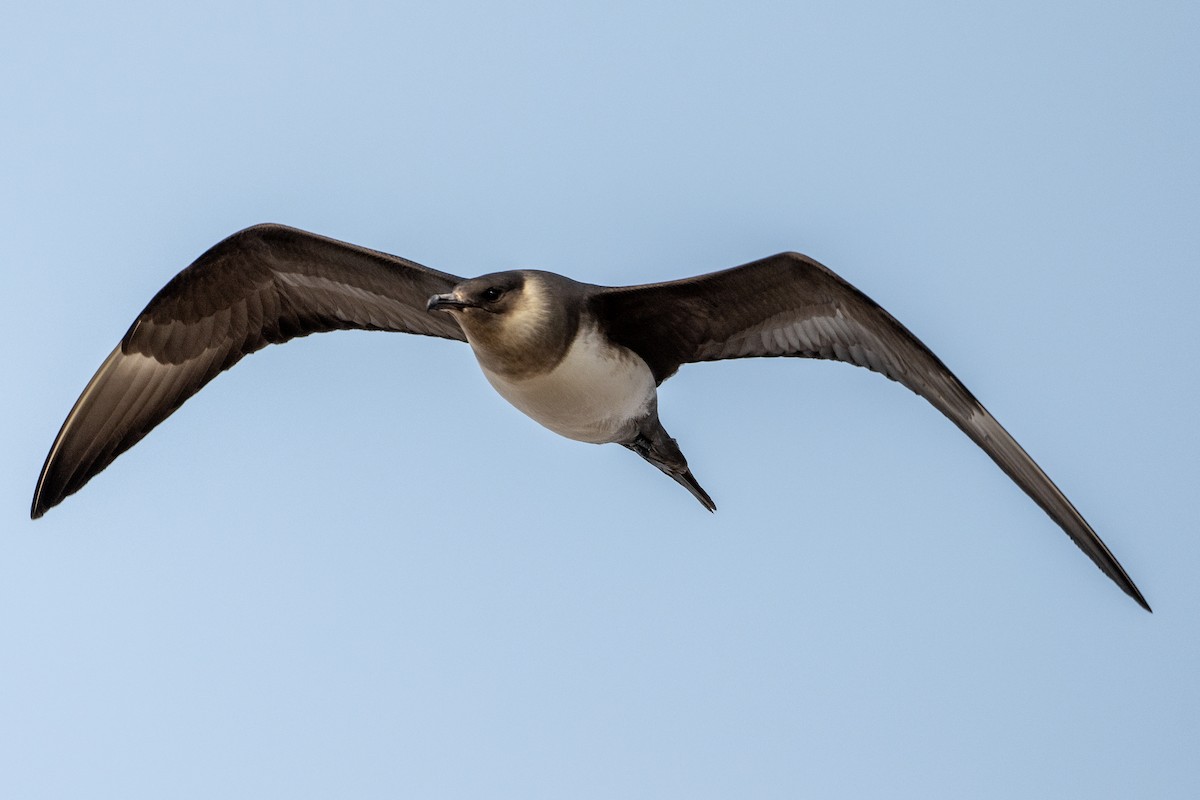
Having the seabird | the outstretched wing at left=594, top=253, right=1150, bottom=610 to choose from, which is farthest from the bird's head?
the outstretched wing at left=594, top=253, right=1150, bottom=610

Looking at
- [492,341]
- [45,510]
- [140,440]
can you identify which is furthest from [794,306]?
→ [45,510]

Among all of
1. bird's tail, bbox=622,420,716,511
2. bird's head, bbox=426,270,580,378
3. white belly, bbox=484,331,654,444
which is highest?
bird's head, bbox=426,270,580,378

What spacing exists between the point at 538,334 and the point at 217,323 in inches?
93.3

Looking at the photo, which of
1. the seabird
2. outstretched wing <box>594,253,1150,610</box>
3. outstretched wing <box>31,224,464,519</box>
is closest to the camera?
the seabird

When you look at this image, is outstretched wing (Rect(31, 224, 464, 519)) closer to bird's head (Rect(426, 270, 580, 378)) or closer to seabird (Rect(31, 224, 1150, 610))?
seabird (Rect(31, 224, 1150, 610))

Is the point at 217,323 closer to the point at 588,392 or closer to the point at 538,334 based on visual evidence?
the point at 538,334

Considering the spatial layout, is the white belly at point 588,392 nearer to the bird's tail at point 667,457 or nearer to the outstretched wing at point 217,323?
the bird's tail at point 667,457

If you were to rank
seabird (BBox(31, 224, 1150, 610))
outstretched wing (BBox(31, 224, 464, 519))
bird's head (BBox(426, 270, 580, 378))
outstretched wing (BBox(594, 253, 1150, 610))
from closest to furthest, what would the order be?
1. bird's head (BBox(426, 270, 580, 378))
2. seabird (BBox(31, 224, 1150, 610))
3. outstretched wing (BBox(594, 253, 1150, 610))
4. outstretched wing (BBox(31, 224, 464, 519))

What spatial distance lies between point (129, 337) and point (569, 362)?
9.85 ft

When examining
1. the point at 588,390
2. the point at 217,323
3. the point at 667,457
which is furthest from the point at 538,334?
the point at 217,323

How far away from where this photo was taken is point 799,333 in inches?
326

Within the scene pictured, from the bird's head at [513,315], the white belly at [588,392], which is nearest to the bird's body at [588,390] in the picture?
the white belly at [588,392]

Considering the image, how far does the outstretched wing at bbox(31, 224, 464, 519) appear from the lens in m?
8.37

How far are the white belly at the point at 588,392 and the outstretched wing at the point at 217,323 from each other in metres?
1.06
